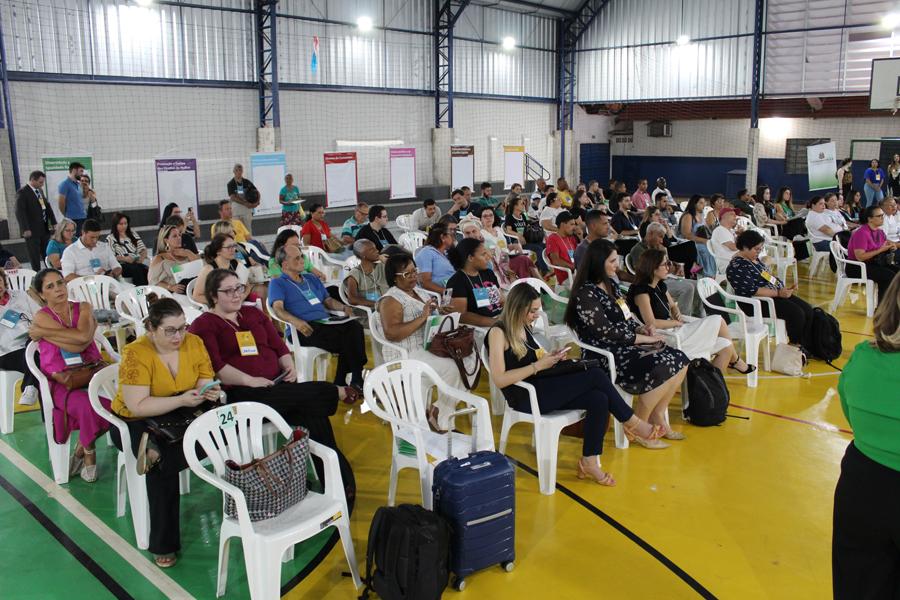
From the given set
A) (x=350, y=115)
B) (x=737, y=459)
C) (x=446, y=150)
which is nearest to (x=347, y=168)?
(x=350, y=115)

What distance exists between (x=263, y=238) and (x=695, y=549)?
1041cm

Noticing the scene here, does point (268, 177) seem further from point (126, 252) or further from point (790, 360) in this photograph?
point (790, 360)

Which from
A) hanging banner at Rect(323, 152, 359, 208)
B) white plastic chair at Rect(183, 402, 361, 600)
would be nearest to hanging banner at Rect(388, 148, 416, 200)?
hanging banner at Rect(323, 152, 359, 208)

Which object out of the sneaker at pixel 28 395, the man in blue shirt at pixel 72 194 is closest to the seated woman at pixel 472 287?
the sneaker at pixel 28 395

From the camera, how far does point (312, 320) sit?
5.14 m

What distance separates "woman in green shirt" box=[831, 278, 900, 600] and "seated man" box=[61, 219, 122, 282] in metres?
6.11

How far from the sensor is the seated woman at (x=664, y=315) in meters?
4.91

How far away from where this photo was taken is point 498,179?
61.1ft

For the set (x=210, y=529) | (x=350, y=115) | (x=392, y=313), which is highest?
(x=350, y=115)

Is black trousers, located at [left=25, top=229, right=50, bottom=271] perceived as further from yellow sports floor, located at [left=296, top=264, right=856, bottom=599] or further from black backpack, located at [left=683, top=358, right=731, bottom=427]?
black backpack, located at [left=683, top=358, right=731, bottom=427]

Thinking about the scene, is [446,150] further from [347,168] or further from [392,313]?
[392,313]

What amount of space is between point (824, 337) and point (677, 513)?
3149 millimetres

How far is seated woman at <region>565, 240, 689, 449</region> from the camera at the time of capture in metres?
4.51

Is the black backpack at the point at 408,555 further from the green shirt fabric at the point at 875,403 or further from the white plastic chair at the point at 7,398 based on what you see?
the white plastic chair at the point at 7,398
